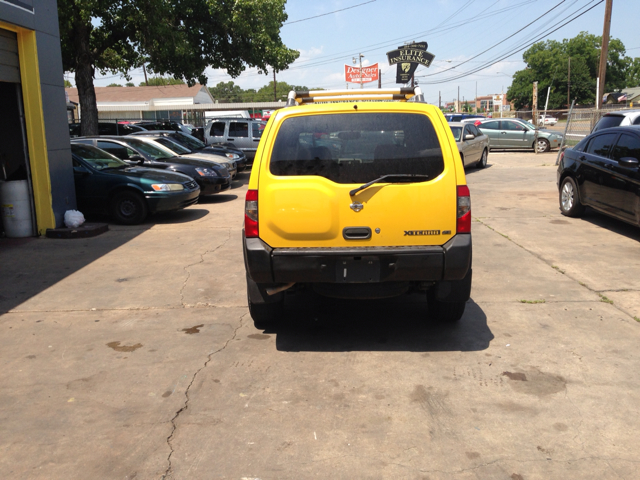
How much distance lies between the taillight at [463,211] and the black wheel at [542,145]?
926 inches

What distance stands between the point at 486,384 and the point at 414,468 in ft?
4.05

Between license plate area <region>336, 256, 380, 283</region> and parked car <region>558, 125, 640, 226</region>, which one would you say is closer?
license plate area <region>336, 256, 380, 283</region>

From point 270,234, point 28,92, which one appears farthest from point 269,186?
point 28,92

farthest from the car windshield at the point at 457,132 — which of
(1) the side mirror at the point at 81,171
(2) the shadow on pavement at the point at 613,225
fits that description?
(1) the side mirror at the point at 81,171

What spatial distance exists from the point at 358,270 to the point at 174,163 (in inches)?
403

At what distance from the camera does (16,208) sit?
9.56 meters

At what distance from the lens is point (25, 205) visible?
31.5 ft

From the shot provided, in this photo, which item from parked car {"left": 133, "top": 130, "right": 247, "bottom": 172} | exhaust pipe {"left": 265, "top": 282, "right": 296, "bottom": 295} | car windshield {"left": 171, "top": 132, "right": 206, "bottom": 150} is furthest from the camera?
car windshield {"left": 171, "top": 132, "right": 206, "bottom": 150}

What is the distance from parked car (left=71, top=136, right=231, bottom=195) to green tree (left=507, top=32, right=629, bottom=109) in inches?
3617

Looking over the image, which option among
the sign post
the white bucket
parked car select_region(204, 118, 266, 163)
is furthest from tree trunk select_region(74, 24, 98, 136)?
the sign post

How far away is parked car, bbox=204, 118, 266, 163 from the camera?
2194cm

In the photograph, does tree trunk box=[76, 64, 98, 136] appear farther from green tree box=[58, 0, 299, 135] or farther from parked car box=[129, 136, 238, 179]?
parked car box=[129, 136, 238, 179]

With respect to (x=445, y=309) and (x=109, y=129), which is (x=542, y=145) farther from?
(x=445, y=309)

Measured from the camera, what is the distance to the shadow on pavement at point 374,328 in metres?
4.92
